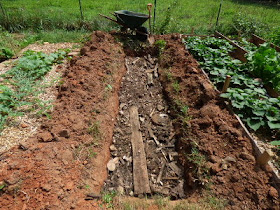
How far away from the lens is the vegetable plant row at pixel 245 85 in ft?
10.2

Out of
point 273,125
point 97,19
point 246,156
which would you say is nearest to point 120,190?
point 246,156

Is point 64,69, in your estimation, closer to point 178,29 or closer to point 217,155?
point 217,155

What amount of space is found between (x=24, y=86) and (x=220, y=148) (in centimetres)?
408

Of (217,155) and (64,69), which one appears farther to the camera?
(64,69)

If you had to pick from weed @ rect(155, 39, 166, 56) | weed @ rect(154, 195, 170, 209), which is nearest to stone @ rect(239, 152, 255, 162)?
weed @ rect(154, 195, 170, 209)

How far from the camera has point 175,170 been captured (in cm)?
325

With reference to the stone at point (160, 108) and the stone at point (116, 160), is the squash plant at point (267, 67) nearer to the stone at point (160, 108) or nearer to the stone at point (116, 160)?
the stone at point (160, 108)

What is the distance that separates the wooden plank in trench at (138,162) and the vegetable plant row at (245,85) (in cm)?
187

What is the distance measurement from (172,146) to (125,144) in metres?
0.95

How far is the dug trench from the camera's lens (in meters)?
2.35

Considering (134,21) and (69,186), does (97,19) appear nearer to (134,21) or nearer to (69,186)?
(134,21)

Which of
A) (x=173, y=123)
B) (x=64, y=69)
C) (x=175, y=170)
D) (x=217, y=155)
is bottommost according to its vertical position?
(x=175, y=170)

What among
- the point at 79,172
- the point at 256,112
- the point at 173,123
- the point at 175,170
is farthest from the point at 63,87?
the point at 256,112

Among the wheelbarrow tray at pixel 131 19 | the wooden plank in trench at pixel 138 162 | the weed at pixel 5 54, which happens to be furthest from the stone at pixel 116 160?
the wheelbarrow tray at pixel 131 19
